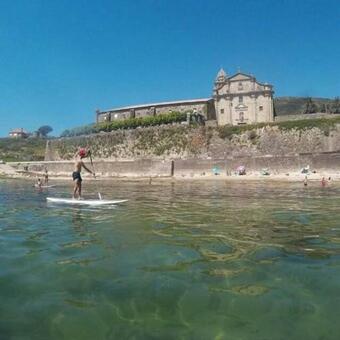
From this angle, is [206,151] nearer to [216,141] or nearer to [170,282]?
[216,141]

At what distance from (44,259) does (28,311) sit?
2.65m

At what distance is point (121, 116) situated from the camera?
90.6m

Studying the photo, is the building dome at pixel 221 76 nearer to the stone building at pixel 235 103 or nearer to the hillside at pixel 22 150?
the stone building at pixel 235 103

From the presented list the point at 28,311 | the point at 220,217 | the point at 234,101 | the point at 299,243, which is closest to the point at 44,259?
the point at 28,311

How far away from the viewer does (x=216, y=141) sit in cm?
6919

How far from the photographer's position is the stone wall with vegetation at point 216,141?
6272 centimetres

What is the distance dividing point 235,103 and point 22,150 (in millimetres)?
77128

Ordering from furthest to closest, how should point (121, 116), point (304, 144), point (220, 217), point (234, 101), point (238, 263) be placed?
1. point (121, 116)
2. point (234, 101)
3. point (304, 144)
4. point (220, 217)
5. point (238, 263)

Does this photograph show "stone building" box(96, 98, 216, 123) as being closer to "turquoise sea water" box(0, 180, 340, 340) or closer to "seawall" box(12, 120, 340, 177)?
"seawall" box(12, 120, 340, 177)

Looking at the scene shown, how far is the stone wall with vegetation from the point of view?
62719mm

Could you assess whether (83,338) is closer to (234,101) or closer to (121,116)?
(234,101)

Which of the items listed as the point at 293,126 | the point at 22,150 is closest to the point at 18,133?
the point at 22,150

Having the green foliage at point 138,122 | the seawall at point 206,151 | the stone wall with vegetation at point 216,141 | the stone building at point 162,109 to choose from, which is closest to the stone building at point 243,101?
the stone building at point 162,109

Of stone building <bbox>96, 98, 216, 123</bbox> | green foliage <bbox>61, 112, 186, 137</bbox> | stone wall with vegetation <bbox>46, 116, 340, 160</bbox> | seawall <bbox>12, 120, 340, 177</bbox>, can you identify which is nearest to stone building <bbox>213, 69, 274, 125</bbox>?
stone building <bbox>96, 98, 216, 123</bbox>
